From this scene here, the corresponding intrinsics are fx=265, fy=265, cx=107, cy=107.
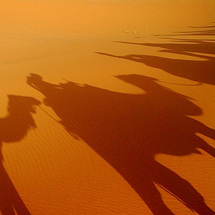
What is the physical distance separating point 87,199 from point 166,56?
420 inches

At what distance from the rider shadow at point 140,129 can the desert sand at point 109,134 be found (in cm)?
2

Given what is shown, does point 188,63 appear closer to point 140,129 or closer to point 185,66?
point 185,66

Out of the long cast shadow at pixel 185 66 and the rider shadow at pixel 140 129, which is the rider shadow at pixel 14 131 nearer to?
the rider shadow at pixel 140 129

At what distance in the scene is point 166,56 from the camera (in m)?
13.4

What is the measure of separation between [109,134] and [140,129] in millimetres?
735

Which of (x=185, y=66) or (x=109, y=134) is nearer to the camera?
(x=109, y=134)

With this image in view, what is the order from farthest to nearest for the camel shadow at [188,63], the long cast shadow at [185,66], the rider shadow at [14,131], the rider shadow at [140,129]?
1. the camel shadow at [188,63]
2. the long cast shadow at [185,66]
3. the rider shadow at [140,129]
4. the rider shadow at [14,131]

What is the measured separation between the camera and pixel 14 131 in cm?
634

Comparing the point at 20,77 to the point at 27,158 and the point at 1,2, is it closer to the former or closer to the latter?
the point at 27,158

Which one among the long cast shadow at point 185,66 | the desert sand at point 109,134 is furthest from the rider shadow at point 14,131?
the long cast shadow at point 185,66

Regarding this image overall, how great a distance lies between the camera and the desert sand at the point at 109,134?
4.00m

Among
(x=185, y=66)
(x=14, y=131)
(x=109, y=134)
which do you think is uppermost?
(x=185, y=66)

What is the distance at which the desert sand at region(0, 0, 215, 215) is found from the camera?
400 cm

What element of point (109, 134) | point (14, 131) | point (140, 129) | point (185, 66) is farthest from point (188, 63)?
point (14, 131)
